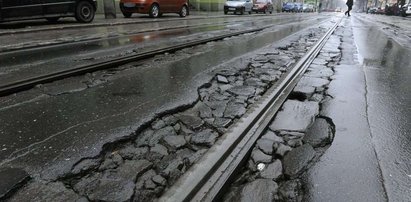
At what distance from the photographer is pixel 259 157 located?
9.14 feet

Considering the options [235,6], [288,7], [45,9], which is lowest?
[288,7]

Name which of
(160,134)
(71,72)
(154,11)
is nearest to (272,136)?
(160,134)

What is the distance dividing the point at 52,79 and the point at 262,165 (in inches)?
136

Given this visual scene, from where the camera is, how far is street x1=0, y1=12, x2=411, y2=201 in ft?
7.63

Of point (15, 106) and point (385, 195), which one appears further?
point (15, 106)

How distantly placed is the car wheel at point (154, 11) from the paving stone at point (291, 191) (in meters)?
16.8

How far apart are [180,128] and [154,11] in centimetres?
1605

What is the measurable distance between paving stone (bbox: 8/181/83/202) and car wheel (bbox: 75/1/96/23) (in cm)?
1245

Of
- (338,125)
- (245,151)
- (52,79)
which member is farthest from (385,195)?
(52,79)

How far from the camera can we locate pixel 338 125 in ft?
11.5

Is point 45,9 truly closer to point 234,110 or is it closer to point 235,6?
point 234,110

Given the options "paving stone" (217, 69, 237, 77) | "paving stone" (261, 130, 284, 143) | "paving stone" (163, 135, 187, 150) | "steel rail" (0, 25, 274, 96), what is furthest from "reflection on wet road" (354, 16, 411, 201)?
"steel rail" (0, 25, 274, 96)

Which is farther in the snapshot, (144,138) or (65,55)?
(65,55)

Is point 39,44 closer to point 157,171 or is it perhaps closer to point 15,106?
point 15,106
